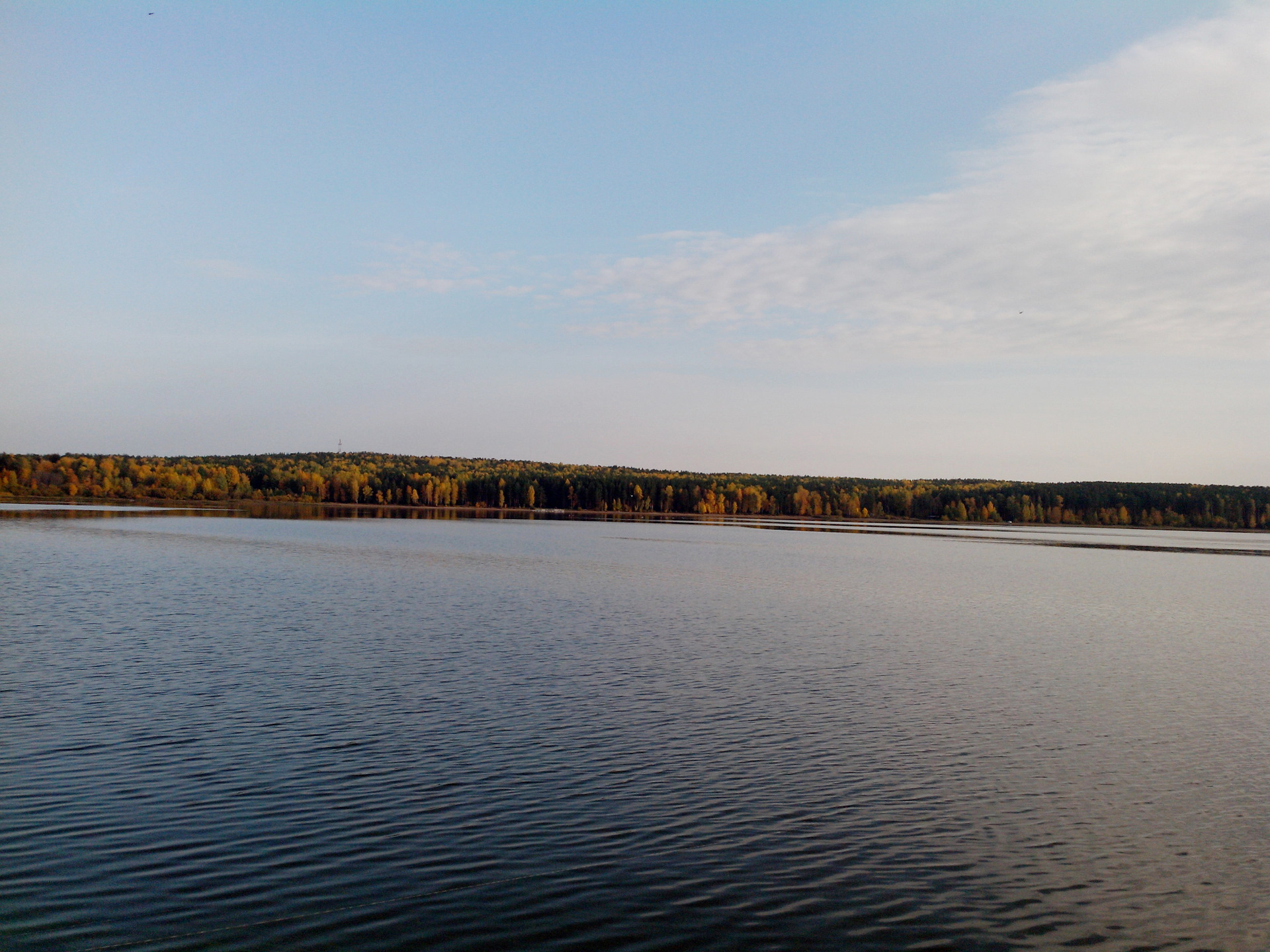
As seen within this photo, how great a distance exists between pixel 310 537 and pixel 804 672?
65810mm

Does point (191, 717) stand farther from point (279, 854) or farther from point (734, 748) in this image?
point (734, 748)

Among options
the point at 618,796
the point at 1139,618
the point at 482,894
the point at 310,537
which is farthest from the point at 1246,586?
the point at 310,537

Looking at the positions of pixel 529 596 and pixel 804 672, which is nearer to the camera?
pixel 804 672

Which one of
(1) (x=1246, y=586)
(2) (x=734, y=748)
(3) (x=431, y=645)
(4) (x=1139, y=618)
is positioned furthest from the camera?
(1) (x=1246, y=586)

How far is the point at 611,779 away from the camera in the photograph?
49.4ft

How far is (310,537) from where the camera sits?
82.2 meters

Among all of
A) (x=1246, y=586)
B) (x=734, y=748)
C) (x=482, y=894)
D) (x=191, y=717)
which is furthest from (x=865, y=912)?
(x=1246, y=586)

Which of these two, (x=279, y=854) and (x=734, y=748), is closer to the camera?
(x=279, y=854)

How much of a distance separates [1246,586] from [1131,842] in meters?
55.2

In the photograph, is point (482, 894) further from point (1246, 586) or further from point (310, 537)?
point (310, 537)

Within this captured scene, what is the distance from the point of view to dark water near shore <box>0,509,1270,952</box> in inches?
405

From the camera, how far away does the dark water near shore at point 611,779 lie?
10.3 m

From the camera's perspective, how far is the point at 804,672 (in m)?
25.1

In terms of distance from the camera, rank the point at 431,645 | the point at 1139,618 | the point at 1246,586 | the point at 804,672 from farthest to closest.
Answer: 1. the point at 1246,586
2. the point at 1139,618
3. the point at 431,645
4. the point at 804,672
